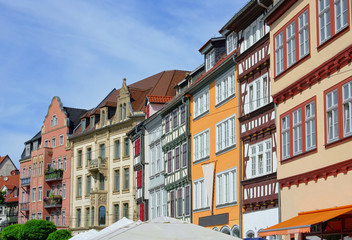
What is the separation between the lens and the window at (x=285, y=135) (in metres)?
24.4

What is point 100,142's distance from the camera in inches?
2667

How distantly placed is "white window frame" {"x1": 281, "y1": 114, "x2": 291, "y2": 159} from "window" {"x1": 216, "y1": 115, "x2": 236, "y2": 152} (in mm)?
7806

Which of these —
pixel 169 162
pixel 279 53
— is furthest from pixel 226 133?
pixel 169 162

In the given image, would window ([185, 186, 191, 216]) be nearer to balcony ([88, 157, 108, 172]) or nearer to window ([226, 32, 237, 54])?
window ([226, 32, 237, 54])

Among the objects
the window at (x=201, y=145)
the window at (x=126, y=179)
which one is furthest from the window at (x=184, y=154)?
the window at (x=126, y=179)

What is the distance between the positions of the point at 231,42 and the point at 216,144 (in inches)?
216

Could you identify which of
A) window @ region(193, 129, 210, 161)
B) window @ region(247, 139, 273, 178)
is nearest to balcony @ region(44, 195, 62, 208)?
window @ region(193, 129, 210, 161)

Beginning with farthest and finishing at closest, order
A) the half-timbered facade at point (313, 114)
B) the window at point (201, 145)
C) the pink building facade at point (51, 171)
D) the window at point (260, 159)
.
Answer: the pink building facade at point (51, 171) < the window at point (201, 145) < the window at point (260, 159) < the half-timbered facade at point (313, 114)

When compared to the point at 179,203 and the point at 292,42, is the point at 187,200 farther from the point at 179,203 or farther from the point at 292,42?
the point at 292,42

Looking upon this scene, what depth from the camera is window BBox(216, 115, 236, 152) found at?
33219mm

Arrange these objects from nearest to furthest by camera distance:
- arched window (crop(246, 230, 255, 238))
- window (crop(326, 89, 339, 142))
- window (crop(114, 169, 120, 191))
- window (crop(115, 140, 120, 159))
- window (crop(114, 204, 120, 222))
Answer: window (crop(326, 89, 339, 142)) < arched window (crop(246, 230, 255, 238)) < window (crop(114, 204, 120, 222)) < window (crop(114, 169, 120, 191)) < window (crop(115, 140, 120, 159))

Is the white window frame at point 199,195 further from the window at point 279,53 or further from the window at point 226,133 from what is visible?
the window at point 279,53

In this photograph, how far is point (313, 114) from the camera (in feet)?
72.7

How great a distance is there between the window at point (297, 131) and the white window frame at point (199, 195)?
13.7 meters
